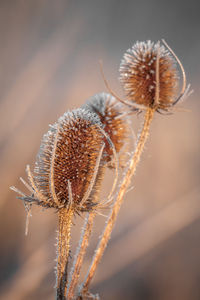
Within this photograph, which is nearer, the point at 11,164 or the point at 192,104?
the point at 11,164

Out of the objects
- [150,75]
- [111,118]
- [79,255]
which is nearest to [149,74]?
[150,75]

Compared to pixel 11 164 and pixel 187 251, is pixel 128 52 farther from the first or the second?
pixel 187 251

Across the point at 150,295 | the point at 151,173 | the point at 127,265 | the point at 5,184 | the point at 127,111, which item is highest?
the point at 5,184

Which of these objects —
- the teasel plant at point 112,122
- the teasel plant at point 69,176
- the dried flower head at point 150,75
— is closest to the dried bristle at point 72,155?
the teasel plant at point 69,176

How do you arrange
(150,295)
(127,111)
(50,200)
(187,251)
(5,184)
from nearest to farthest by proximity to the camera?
(50,200) < (127,111) < (5,184) < (150,295) < (187,251)

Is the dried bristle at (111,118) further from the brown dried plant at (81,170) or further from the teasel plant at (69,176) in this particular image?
the teasel plant at (69,176)

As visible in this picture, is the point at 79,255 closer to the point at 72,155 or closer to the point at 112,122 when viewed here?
the point at 72,155

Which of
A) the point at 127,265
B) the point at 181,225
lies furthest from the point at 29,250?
the point at 181,225
